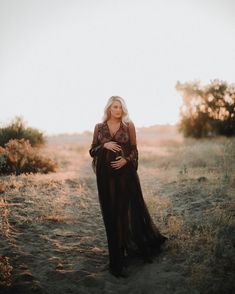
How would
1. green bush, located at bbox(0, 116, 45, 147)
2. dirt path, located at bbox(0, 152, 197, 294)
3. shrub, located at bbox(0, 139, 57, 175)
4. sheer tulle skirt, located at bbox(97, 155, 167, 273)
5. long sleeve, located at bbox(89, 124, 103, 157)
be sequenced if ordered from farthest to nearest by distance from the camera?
green bush, located at bbox(0, 116, 45, 147) < shrub, located at bbox(0, 139, 57, 175) < long sleeve, located at bbox(89, 124, 103, 157) < sheer tulle skirt, located at bbox(97, 155, 167, 273) < dirt path, located at bbox(0, 152, 197, 294)

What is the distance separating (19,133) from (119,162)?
14.6 m

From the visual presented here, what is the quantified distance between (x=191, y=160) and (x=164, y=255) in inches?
385

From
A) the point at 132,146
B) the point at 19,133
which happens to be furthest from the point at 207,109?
the point at 132,146

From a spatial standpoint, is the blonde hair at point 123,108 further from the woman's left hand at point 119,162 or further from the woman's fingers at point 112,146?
the woman's left hand at point 119,162

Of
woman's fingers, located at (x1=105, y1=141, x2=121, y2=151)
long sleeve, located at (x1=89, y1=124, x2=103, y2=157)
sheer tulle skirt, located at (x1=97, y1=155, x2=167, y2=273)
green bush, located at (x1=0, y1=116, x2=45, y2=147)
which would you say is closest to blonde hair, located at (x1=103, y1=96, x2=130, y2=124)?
long sleeve, located at (x1=89, y1=124, x2=103, y2=157)

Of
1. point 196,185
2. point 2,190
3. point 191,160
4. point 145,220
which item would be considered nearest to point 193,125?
point 191,160

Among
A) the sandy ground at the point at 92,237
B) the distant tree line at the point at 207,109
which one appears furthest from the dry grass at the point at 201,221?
the distant tree line at the point at 207,109

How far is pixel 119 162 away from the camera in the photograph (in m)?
4.88

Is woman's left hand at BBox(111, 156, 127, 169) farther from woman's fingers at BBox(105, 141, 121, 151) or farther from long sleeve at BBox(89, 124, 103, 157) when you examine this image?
long sleeve at BBox(89, 124, 103, 157)

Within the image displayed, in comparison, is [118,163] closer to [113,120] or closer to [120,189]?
[120,189]

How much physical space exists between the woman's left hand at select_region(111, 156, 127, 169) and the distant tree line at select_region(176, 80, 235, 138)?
24247mm

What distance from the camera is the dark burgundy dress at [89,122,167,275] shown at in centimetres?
485

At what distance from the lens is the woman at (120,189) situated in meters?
4.87

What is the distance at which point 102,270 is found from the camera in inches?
190
